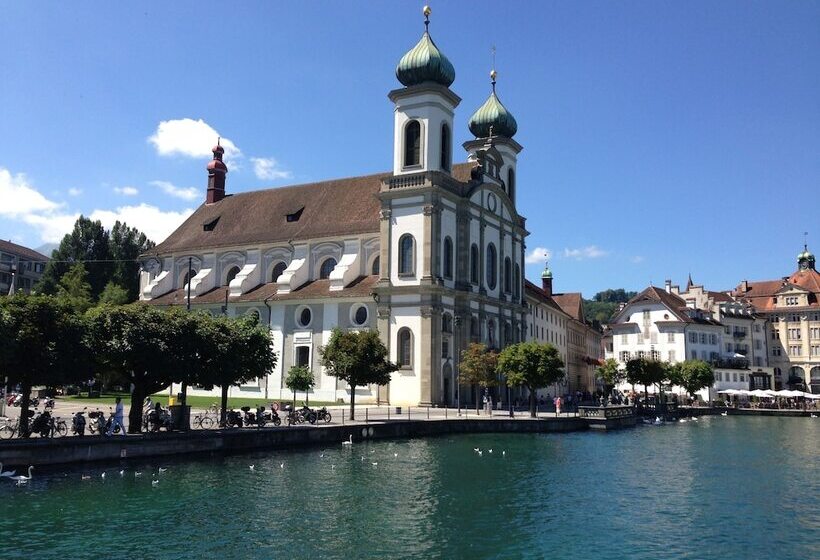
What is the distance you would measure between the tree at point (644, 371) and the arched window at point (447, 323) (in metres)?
21.9

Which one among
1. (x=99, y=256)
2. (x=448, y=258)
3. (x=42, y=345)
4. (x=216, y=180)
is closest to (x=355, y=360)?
(x=448, y=258)

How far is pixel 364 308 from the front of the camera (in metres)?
60.5

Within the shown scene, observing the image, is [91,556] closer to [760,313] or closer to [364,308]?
[364,308]

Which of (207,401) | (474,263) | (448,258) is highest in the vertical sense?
(474,263)

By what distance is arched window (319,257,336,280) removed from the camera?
65.8 meters

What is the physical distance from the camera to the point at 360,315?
60.7 m

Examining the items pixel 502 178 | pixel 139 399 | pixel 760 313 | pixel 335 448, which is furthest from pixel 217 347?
pixel 760 313

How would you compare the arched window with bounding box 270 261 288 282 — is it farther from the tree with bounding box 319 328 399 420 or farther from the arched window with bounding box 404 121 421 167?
the tree with bounding box 319 328 399 420

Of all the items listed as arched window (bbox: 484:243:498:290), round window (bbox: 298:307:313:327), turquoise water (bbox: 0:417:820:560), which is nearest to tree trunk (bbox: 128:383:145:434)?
turquoise water (bbox: 0:417:820:560)

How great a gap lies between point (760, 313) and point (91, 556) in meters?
108

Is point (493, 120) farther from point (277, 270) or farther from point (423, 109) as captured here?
point (277, 270)

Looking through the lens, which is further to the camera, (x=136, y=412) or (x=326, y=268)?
(x=326, y=268)

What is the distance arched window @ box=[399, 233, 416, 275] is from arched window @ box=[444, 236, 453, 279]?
2.73 meters

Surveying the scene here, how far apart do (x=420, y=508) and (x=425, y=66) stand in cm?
4400
